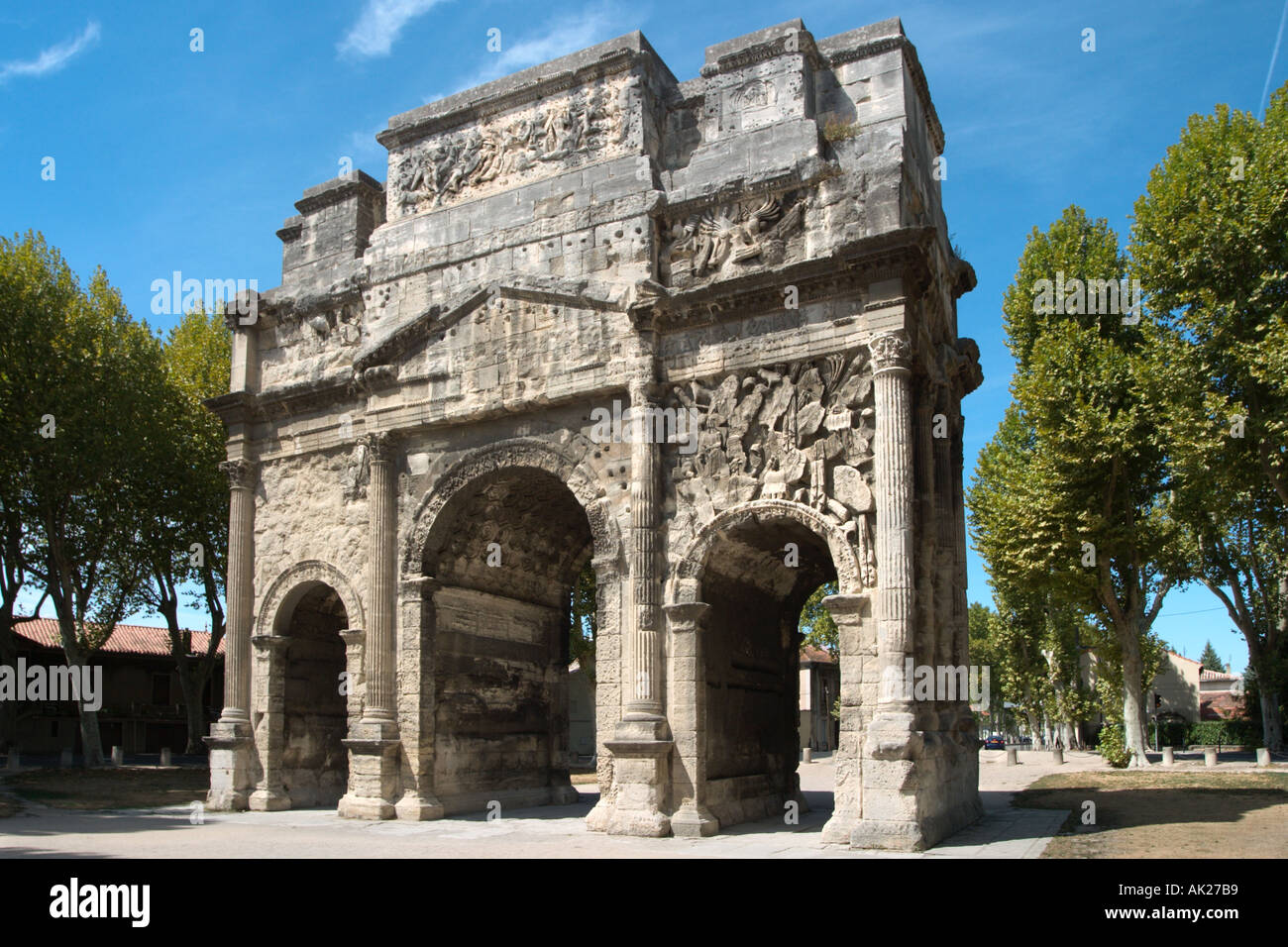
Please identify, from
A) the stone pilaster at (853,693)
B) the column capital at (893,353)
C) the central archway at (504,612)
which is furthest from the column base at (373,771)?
the column capital at (893,353)

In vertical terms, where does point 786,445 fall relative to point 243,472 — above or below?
below

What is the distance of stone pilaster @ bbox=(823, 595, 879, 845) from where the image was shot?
1159 cm

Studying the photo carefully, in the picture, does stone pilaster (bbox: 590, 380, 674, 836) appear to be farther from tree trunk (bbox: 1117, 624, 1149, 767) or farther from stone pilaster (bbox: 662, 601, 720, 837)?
tree trunk (bbox: 1117, 624, 1149, 767)

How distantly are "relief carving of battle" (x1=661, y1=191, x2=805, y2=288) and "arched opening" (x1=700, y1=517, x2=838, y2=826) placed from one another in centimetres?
332

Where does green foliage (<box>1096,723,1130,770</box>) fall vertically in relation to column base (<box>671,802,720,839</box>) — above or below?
below

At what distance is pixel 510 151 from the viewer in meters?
16.0

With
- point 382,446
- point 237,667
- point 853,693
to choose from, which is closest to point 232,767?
point 237,667

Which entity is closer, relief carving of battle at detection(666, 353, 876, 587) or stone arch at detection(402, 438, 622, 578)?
relief carving of battle at detection(666, 353, 876, 587)

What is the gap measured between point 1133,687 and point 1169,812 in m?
10.7

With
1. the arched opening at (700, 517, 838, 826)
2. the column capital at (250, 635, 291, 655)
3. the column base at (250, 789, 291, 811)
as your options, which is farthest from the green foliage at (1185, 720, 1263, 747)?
the column capital at (250, 635, 291, 655)

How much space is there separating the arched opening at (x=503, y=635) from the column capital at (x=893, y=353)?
194 inches

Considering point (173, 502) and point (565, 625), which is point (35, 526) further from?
point (565, 625)

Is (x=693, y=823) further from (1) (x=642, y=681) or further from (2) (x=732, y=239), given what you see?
(2) (x=732, y=239)

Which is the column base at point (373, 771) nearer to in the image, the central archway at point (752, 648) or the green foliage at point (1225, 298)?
the central archway at point (752, 648)
